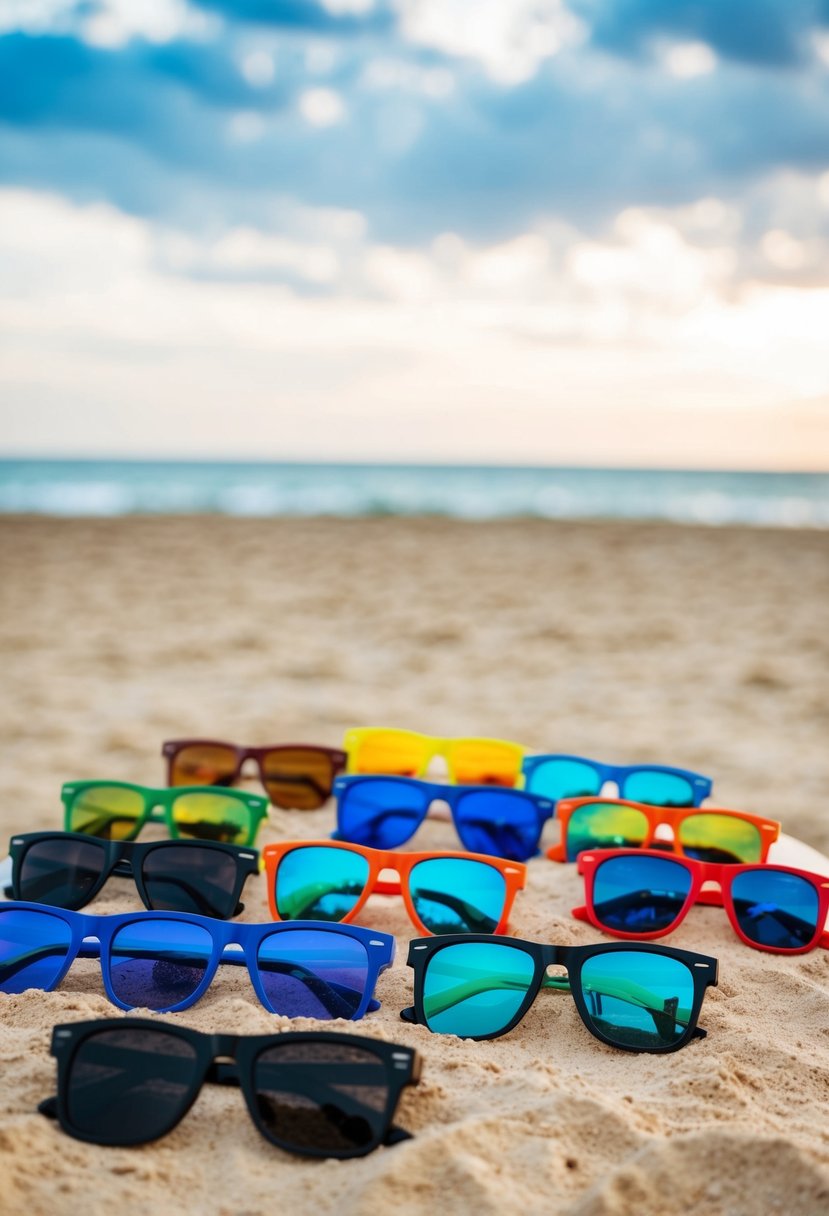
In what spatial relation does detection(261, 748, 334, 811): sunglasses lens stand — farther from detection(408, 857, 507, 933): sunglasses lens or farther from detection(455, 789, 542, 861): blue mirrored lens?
detection(408, 857, 507, 933): sunglasses lens

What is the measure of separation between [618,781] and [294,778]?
76cm

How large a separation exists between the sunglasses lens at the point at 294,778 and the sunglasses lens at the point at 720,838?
846mm

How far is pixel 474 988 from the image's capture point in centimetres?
124

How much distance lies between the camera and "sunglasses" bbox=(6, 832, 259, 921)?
60.4 inches

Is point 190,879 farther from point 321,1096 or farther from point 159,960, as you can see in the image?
point 321,1096

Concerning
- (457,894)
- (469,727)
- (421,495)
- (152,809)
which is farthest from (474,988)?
(421,495)

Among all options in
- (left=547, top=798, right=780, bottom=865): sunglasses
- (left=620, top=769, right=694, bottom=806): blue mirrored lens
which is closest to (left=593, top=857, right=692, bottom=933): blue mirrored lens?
(left=547, top=798, right=780, bottom=865): sunglasses

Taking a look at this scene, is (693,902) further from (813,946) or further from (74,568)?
(74,568)

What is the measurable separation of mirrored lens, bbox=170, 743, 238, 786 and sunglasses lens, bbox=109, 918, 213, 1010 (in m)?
0.95

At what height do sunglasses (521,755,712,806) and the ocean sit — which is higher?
the ocean

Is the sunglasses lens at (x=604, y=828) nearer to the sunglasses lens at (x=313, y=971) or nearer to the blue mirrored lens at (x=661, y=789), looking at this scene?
the blue mirrored lens at (x=661, y=789)

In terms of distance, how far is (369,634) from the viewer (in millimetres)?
5453

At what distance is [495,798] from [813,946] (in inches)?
25.5

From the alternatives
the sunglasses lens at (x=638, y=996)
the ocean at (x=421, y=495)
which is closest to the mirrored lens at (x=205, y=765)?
the sunglasses lens at (x=638, y=996)
